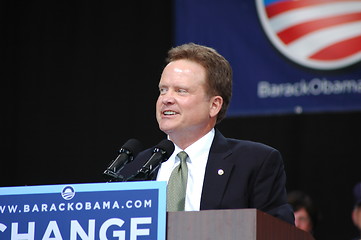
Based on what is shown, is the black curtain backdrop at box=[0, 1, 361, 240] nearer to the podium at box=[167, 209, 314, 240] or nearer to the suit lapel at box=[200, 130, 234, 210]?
the suit lapel at box=[200, 130, 234, 210]

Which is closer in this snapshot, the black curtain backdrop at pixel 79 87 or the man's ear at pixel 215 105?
the man's ear at pixel 215 105

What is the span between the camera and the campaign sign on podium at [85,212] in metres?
2.37

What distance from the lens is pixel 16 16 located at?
685 cm

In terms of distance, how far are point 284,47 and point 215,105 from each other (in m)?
1.89

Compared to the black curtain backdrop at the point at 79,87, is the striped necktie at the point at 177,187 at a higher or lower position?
lower

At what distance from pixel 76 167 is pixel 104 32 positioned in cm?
111

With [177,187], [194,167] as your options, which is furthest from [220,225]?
[194,167]

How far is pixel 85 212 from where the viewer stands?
2430 millimetres

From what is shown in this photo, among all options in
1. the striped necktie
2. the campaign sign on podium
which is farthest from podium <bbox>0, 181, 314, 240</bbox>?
the striped necktie

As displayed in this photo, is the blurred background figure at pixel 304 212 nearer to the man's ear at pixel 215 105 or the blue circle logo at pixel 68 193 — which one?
the man's ear at pixel 215 105

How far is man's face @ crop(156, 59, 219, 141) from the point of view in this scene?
326 centimetres

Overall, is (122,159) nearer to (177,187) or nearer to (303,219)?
(177,187)

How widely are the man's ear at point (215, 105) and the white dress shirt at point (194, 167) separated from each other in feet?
0.26

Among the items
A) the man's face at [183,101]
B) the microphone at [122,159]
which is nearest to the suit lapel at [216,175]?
the man's face at [183,101]
